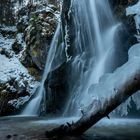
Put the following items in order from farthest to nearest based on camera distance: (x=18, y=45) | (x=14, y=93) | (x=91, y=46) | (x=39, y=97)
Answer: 1. (x=18, y=45)
2. (x=14, y=93)
3. (x=39, y=97)
4. (x=91, y=46)

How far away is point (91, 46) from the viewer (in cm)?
1494

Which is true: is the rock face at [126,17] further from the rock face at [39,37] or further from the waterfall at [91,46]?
the rock face at [39,37]

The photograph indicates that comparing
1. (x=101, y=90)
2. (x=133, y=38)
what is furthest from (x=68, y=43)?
(x=101, y=90)

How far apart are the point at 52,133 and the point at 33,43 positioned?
14549mm

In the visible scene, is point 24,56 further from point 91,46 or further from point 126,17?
point 126,17

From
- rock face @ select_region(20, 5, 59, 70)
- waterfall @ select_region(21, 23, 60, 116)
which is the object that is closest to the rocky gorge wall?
rock face @ select_region(20, 5, 59, 70)

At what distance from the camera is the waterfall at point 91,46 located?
42.8ft

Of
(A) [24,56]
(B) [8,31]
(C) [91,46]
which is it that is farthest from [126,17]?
(B) [8,31]

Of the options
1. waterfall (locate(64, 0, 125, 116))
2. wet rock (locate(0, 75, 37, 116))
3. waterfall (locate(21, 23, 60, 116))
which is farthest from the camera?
wet rock (locate(0, 75, 37, 116))

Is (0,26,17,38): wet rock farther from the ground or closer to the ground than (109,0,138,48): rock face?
farther from the ground

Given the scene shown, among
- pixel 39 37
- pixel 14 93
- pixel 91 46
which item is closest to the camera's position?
pixel 91 46

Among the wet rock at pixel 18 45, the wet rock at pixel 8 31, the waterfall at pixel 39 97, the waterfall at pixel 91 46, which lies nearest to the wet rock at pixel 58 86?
the waterfall at pixel 91 46

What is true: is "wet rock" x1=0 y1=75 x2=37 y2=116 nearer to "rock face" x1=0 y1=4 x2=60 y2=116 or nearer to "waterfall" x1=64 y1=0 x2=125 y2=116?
"rock face" x1=0 y1=4 x2=60 y2=116

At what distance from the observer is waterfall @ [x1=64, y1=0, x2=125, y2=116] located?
1304 centimetres
